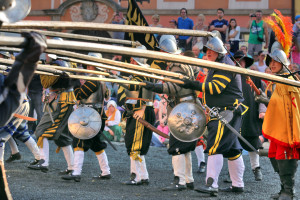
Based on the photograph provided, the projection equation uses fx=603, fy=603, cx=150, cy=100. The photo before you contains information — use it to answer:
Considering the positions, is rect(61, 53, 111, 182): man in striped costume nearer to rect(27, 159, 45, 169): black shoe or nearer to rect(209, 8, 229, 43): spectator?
rect(27, 159, 45, 169): black shoe

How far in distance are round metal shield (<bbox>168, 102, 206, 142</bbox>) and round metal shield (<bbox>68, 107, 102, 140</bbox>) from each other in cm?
149

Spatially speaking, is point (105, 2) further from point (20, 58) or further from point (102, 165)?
point (20, 58)

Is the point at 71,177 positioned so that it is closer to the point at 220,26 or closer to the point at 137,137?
the point at 137,137

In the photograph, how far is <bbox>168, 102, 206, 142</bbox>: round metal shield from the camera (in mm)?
7152

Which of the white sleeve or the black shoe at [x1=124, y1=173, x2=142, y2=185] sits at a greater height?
the white sleeve

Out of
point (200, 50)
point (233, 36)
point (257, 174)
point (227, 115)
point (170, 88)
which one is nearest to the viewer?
point (227, 115)

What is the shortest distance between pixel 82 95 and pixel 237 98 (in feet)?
7.81

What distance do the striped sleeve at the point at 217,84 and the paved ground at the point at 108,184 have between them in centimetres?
125

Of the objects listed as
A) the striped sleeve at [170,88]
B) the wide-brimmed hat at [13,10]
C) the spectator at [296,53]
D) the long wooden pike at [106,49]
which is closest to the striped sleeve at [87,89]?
the striped sleeve at [170,88]

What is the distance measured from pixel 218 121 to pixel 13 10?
4175 mm

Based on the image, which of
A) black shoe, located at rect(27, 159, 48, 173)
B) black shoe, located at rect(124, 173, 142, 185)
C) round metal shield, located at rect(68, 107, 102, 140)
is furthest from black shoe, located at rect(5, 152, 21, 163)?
black shoe, located at rect(124, 173, 142, 185)

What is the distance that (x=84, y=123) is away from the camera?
833cm

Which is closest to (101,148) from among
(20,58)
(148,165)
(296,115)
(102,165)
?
(102,165)

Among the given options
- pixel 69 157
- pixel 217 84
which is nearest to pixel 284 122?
pixel 217 84
